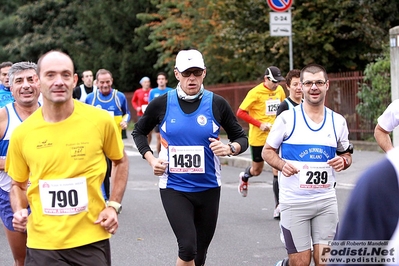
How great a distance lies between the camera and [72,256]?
4.38 meters

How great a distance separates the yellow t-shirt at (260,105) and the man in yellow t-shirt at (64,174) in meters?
6.32

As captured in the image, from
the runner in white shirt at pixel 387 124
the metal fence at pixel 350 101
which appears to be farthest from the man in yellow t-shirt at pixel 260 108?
the metal fence at pixel 350 101

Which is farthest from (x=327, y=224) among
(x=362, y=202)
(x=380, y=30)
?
(x=380, y=30)

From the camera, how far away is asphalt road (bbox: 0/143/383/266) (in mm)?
7926

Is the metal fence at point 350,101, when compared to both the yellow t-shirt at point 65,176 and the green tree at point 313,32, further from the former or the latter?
the yellow t-shirt at point 65,176

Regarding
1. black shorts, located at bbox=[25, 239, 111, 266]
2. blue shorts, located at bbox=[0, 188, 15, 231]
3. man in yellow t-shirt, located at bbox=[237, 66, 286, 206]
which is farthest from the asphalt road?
black shorts, located at bbox=[25, 239, 111, 266]

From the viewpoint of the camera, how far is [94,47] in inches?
1661

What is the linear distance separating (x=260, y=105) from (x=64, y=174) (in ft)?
21.7

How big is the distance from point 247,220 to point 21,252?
4.66 m

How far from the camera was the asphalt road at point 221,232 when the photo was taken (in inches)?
312

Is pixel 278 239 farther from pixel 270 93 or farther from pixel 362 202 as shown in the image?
pixel 362 202

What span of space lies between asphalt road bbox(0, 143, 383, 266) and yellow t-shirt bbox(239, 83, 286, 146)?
3.51ft

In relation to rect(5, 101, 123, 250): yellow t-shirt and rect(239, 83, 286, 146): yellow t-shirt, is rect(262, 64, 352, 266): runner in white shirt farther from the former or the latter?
rect(239, 83, 286, 146): yellow t-shirt

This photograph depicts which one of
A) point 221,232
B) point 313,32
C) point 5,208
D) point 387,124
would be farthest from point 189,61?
point 313,32
